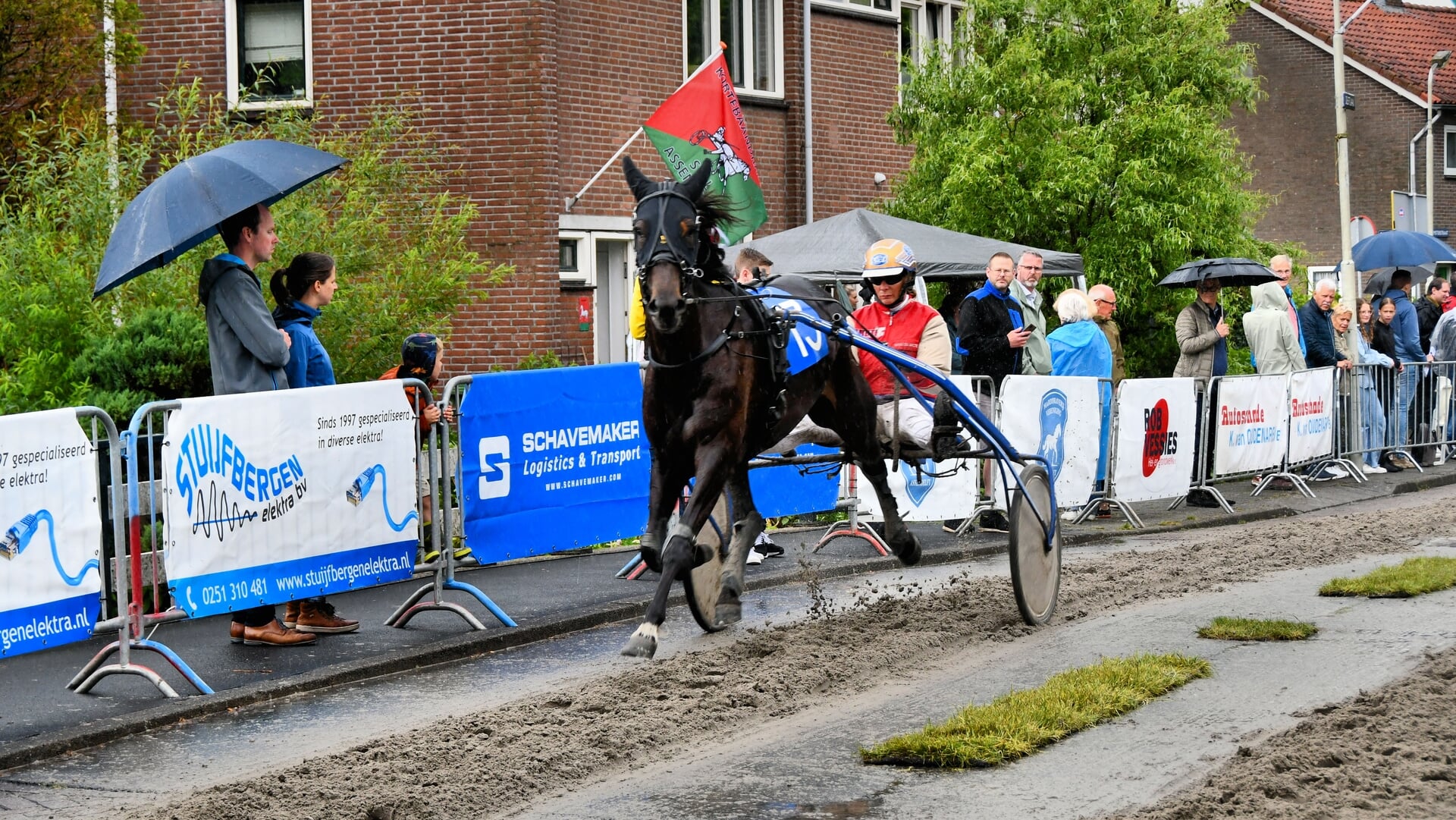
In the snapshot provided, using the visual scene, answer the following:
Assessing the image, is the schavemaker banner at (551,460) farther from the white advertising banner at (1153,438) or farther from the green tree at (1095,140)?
the green tree at (1095,140)

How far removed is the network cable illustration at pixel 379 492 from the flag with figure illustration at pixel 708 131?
731 cm

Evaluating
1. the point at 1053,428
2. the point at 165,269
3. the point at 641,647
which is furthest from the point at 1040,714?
the point at 165,269

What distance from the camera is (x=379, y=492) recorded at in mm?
9398

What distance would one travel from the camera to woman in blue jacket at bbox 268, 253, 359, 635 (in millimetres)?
9500

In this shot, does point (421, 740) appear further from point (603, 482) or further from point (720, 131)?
point (720, 131)

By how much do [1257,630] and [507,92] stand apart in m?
13.2

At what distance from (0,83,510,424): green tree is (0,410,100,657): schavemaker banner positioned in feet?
9.71

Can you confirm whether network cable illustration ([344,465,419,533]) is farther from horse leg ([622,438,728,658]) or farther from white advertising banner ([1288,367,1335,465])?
white advertising banner ([1288,367,1335,465])

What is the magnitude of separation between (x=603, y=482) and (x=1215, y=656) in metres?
4.82

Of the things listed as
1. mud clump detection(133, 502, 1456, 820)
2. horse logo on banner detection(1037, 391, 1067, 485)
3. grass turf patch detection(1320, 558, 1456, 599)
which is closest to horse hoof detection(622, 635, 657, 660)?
mud clump detection(133, 502, 1456, 820)

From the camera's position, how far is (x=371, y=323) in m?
12.8

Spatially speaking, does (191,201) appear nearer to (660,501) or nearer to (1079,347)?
(660,501)

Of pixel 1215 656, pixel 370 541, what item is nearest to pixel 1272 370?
pixel 1215 656

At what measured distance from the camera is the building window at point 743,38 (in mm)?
22812
